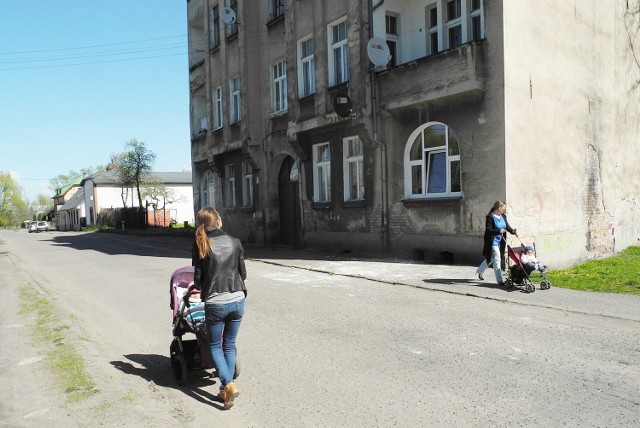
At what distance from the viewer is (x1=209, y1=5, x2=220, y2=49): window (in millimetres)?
26156

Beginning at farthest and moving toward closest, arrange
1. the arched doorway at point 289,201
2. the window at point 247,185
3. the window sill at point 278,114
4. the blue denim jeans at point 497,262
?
the window at point 247,185 → the arched doorway at point 289,201 → the window sill at point 278,114 → the blue denim jeans at point 497,262

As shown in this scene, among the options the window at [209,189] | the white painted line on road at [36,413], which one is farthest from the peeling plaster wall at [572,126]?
the window at [209,189]

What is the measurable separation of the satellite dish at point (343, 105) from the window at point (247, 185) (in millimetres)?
8669

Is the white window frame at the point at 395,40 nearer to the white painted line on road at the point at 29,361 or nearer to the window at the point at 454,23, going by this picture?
the window at the point at 454,23

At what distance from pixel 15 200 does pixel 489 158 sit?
130m

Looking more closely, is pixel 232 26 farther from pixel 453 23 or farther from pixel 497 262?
pixel 497 262

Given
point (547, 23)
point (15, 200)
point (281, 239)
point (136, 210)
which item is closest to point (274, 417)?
point (547, 23)

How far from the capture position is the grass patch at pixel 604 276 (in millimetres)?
10492

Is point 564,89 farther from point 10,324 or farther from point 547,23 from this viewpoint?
point 10,324

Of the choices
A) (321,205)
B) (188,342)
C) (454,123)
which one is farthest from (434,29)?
(188,342)

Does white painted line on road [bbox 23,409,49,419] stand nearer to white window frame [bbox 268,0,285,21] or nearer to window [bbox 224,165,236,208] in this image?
white window frame [bbox 268,0,285,21]

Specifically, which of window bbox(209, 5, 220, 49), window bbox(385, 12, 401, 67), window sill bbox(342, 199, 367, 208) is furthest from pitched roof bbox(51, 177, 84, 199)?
window bbox(385, 12, 401, 67)

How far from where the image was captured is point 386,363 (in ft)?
19.2

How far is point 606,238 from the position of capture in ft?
54.9
